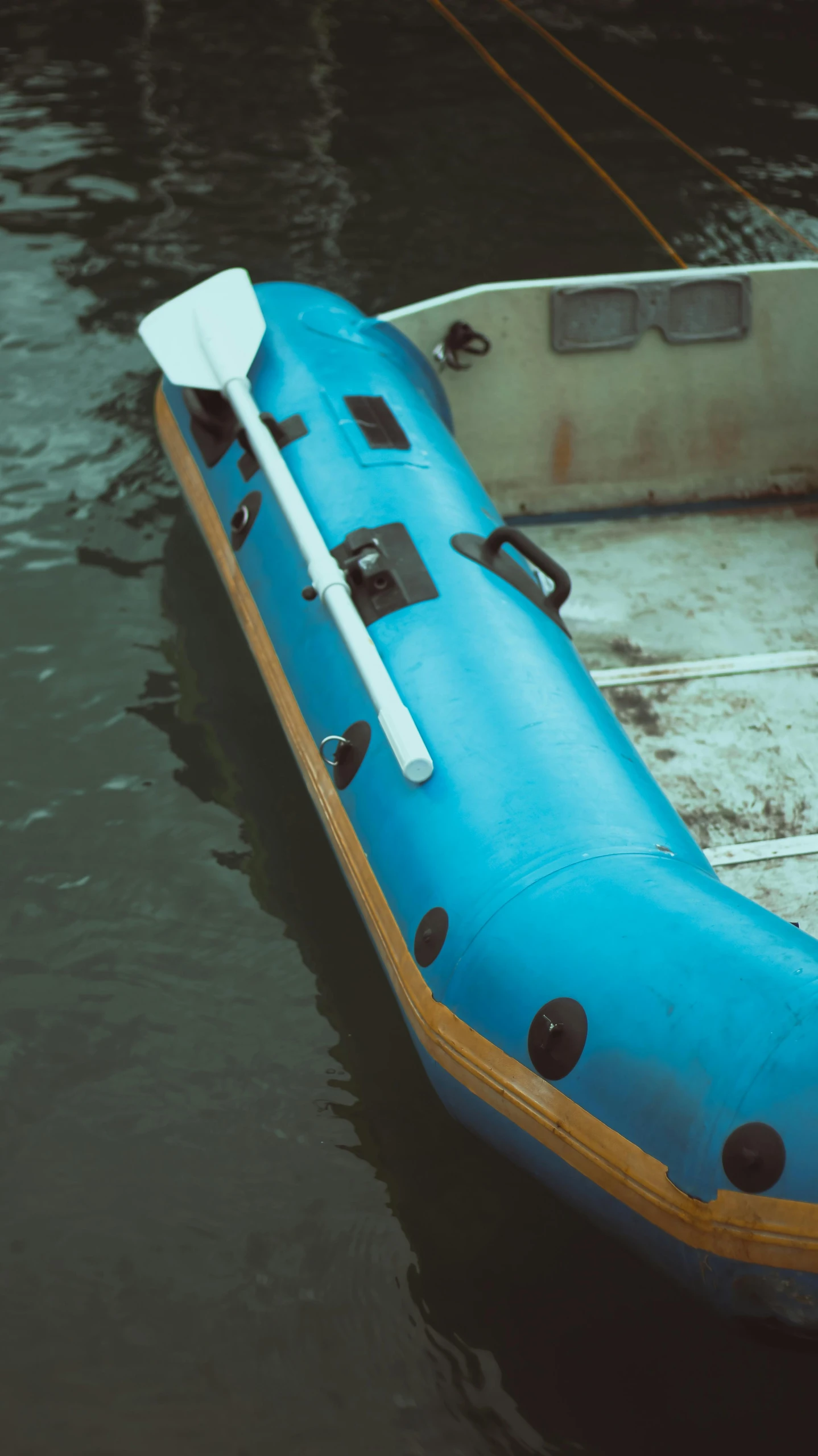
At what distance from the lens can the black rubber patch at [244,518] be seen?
3.78 meters

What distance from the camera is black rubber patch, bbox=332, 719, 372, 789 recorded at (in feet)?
10.1

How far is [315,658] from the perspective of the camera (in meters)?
3.33

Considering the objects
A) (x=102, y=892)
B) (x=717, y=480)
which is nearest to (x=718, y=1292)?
(x=102, y=892)

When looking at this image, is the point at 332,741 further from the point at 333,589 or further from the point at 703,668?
the point at 703,668

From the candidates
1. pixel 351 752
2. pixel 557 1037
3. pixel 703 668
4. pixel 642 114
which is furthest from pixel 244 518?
pixel 642 114

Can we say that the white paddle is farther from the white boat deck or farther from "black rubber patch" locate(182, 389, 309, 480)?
the white boat deck

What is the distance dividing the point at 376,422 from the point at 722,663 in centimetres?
139

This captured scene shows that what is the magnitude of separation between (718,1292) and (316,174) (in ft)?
22.3

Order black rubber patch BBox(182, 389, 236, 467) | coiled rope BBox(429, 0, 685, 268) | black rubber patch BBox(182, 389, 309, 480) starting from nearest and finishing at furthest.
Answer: black rubber patch BBox(182, 389, 309, 480), black rubber patch BBox(182, 389, 236, 467), coiled rope BBox(429, 0, 685, 268)

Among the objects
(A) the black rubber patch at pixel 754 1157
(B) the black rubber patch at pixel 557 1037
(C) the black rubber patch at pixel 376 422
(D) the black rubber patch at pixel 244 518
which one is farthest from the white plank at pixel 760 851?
(D) the black rubber patch at pixel 244 518

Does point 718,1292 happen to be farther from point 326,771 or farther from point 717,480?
point 717,480

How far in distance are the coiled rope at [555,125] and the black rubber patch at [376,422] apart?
9.33 ft

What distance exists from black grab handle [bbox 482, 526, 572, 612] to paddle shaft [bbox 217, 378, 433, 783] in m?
0.43

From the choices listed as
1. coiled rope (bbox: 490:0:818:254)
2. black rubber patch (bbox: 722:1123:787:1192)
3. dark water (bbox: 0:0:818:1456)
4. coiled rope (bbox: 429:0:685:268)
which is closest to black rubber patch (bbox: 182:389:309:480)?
dark water (bbox: 0:0:818:1456)
